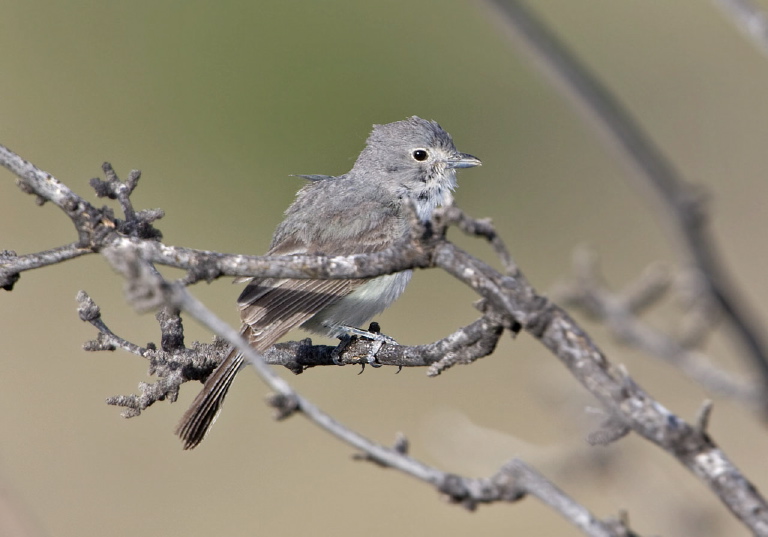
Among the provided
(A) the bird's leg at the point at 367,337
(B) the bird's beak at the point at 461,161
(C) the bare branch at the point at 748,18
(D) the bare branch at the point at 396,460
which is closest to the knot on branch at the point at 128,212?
(D) the bare branch at the point at 396,460

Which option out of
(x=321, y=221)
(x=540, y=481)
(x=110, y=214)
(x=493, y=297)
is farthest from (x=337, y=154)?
(x=540, y=481)

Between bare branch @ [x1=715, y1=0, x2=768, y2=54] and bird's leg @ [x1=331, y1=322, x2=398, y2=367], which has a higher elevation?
bird's leg @ [x1=331, y1=322, x2=398, y2=367]

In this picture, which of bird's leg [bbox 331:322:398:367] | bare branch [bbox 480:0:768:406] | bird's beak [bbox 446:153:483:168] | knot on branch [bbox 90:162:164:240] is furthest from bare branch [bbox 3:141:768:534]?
bird's beak [bbox 446:153:483:168]

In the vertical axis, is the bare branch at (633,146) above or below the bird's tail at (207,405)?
below

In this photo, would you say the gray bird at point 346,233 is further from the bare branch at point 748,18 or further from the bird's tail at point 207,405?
the bare branch at point 748,18

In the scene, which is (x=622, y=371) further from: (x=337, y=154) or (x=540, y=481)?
(x=337, y=154)

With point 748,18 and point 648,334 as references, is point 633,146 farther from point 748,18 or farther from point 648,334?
point 748,18

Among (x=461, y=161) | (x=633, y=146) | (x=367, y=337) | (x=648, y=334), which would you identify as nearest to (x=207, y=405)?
(x=367, y=337)

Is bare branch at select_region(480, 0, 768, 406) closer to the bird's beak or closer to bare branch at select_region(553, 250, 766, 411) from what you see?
bare branch at select_region(553, 250, 766, 411)
